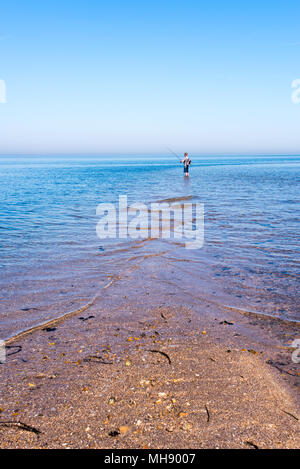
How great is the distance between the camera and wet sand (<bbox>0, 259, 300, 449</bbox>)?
109 inches

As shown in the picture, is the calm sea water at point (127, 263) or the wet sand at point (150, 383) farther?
the calm sea water at point (127, 263)

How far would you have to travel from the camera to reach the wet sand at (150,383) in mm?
2777

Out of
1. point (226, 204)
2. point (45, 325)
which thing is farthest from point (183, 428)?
point (226, 204)

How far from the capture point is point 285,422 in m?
2.92

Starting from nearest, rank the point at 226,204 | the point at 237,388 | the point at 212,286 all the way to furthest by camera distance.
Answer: the point at 237,388, the point at 212,286, the point at 226,204

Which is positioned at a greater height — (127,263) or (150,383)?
(127,263)

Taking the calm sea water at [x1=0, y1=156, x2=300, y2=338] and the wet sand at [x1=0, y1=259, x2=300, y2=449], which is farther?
the calm sea water at [x1=0, y1=156, x2=300, y2=338]

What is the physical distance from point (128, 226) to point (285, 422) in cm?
976

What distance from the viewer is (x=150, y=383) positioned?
346 centimetres

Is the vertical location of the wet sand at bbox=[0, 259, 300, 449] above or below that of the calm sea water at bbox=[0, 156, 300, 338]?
below

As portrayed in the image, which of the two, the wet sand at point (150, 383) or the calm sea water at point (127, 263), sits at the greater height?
the calm sea water at point (127, 263)

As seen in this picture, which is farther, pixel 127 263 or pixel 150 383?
pixel 127 263
